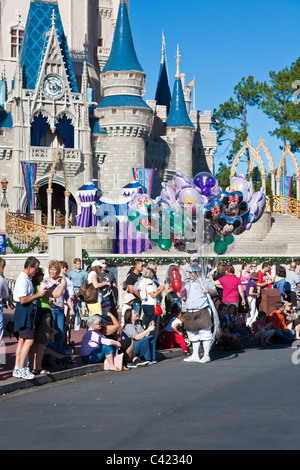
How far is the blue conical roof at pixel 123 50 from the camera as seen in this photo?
152 ft

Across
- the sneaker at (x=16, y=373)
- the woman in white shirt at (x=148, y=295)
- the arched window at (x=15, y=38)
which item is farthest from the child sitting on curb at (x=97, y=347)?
the arched window at (x=15, y=38)

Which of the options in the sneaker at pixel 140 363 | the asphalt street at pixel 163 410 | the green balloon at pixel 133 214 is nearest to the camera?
the asphalt street at pixel 163 410

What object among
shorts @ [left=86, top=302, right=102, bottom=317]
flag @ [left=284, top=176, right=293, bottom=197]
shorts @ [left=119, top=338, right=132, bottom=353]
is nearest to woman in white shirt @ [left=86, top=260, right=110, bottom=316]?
shorts @ [left=86, top=302, right=102, bottom=317]

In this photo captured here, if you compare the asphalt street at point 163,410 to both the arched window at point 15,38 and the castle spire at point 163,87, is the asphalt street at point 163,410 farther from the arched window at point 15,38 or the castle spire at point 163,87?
the castle spire at point 163,87

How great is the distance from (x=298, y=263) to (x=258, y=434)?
1667 centimetres

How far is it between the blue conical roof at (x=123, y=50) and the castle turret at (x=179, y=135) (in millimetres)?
5509

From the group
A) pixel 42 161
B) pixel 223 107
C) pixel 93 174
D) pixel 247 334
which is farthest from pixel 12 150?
pixel 247 334

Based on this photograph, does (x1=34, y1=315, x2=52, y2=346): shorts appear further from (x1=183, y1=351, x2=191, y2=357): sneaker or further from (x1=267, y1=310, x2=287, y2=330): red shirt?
(x1=267, y1=310, x2=287, y2=330): red shirt

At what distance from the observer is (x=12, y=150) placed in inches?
1727

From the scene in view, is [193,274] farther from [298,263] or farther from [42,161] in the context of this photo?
[42,161]

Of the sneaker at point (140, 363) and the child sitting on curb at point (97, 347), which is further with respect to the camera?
the sneaker at point (140, 363)

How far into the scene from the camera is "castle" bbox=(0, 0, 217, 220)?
4397 cm

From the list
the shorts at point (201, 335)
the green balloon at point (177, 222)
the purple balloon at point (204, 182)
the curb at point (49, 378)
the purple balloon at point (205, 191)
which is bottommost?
the curb at point (49, 378)

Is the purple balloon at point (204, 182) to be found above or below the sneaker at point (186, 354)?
above
